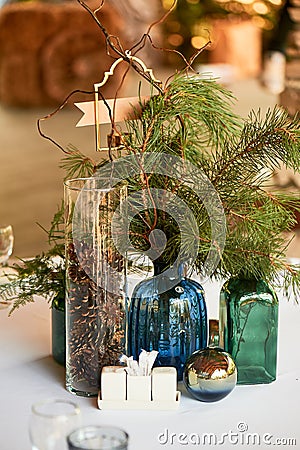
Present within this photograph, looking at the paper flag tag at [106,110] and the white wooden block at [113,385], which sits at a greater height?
the paper flag tag at [106,110]

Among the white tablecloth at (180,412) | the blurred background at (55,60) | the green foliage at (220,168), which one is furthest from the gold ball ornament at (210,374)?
the blurred background at (55,60)

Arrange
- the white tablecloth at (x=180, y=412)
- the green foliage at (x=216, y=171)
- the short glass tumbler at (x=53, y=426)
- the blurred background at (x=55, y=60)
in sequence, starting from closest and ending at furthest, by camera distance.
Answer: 1. the short glass tumbler at (x=53, y=426)
2. the white tablecloth at (x=180, y=412)
3. the green foliage at (x=216, y=171)
4. the blurred background at (x=55, y=60)

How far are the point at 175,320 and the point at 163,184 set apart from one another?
200 mm

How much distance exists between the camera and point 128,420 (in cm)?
110

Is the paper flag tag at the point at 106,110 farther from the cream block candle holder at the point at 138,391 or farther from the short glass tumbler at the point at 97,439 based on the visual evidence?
the short glass tumbler at the point at 97,439

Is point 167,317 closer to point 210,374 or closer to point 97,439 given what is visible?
point 210,374

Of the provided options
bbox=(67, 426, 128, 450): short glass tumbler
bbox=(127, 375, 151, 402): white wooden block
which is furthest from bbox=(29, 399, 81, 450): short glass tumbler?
bbox=(127, 375, 151, 402): white wooden block

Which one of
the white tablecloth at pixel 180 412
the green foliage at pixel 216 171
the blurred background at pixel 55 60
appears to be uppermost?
the blurred background at pixel 55 60

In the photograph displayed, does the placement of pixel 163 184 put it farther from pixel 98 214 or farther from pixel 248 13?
pixel 248 13

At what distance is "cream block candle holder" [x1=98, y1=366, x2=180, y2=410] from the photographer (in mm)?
1129

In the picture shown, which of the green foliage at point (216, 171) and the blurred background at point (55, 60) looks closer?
the green foliage at point (216, 171)

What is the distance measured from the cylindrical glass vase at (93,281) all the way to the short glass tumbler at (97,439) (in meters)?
0.35

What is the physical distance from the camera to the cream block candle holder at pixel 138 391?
3.70 ft

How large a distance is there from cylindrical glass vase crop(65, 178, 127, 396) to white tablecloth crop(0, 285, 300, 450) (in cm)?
7
